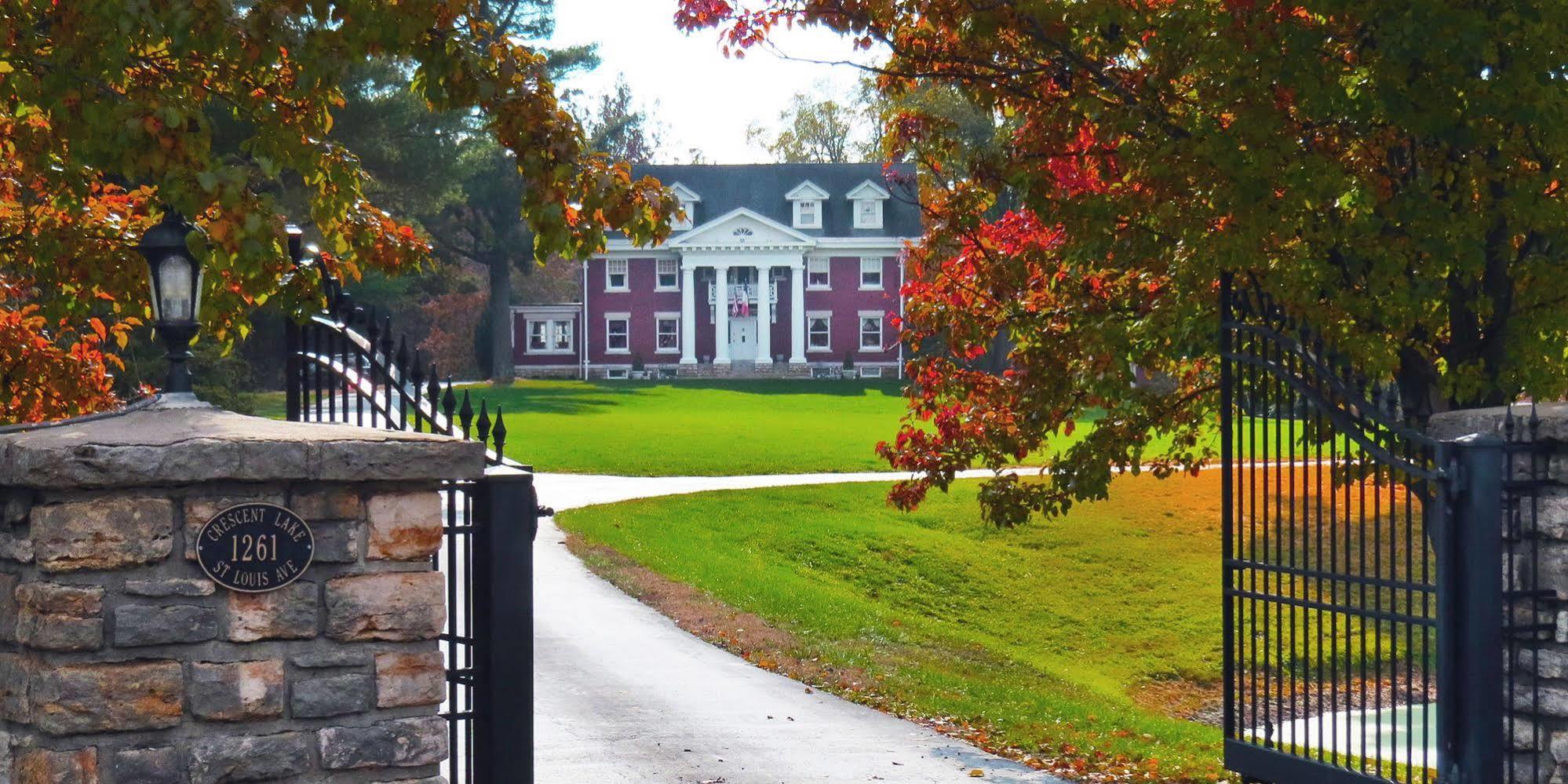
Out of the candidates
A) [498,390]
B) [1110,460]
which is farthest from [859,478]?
[498,390]

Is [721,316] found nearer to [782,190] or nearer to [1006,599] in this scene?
[782,190]

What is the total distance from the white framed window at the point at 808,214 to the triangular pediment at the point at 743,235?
4.01ft

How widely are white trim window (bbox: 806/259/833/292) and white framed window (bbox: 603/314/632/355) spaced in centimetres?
717

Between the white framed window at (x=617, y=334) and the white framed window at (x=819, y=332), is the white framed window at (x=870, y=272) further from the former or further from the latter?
the white framed window at (x=617, y=334)

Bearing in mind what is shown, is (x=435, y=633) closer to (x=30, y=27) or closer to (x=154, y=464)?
(x=154, y=464)

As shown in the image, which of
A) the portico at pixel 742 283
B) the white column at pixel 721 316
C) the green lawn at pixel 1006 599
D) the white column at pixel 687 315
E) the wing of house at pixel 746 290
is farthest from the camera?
the white column at pixel 687 315

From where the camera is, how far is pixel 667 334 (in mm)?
66125

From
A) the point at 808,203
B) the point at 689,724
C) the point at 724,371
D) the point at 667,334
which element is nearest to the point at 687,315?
the point at 667,334

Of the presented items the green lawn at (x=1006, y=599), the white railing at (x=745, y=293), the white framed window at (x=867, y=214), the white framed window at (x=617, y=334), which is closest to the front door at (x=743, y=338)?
the white railing at (x=745, y=293)

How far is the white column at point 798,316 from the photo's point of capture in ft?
213

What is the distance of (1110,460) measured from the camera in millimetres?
11156

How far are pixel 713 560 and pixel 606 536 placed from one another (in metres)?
1.66

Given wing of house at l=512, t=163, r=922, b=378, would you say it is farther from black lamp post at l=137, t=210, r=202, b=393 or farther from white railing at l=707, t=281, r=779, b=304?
black lamp post at l=137, t=210, r=202, b=393

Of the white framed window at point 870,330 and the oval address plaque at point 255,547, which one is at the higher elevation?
the white framed window at point 870,330
